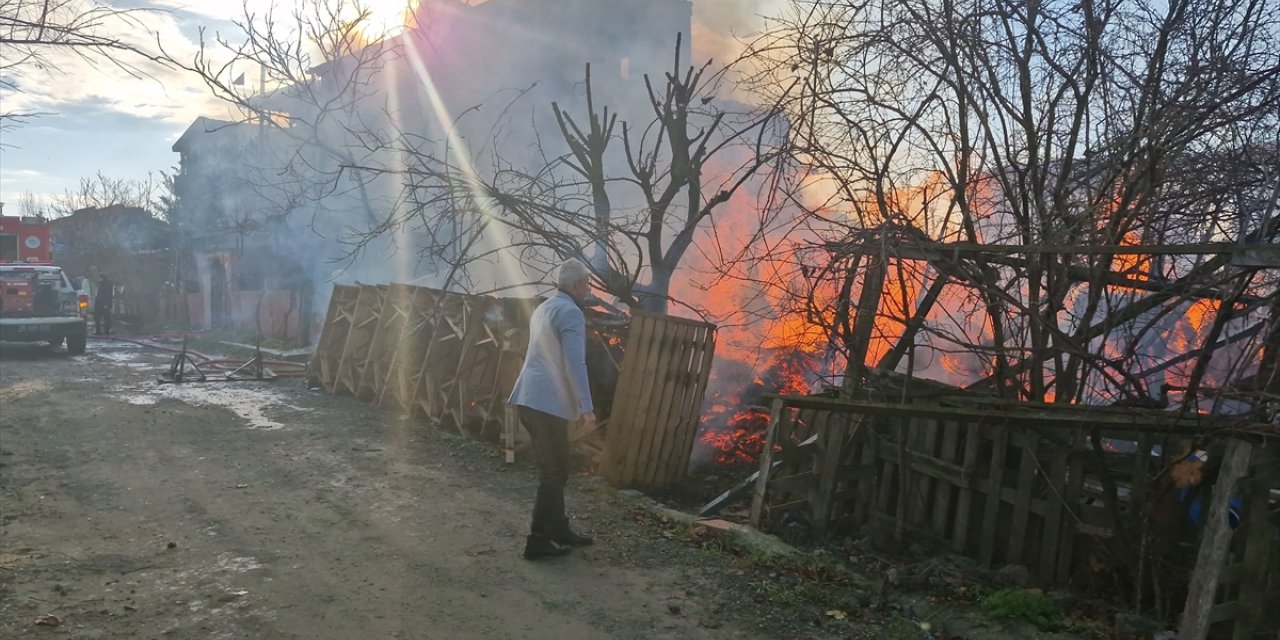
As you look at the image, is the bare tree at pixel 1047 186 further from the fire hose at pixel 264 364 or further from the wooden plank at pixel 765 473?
the fire hose at pixel 264 364

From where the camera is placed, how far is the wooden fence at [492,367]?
772 cm

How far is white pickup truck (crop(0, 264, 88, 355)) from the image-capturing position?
57.9 ft

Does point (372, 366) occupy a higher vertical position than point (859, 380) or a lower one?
lower

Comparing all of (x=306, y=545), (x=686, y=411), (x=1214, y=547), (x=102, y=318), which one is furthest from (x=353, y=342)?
(x=102, y=318)

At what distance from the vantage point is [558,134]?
79.3 ft

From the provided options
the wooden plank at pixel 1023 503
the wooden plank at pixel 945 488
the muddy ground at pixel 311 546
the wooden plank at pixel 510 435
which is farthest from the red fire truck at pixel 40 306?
the wooden plank at pixel 1023 503

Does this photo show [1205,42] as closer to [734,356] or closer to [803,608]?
[803,608]

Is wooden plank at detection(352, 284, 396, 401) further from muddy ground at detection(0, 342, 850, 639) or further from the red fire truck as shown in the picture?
the red fire truck

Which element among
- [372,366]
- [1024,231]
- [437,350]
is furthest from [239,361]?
[1024,231]

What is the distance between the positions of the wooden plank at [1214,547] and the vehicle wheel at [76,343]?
2138cm

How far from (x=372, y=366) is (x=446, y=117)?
15535 millimetres

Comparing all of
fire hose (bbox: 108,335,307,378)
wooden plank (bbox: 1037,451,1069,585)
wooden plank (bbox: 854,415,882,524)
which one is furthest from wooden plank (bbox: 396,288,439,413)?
wooden plank (bbox: 1037,451,1069,585)

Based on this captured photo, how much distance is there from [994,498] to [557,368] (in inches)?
116

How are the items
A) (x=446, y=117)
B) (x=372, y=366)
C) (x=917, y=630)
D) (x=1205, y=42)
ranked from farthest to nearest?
(x=446, y=117) < (x=372, y=366) < (x=1205, y=42) < (x=917, y=630)
